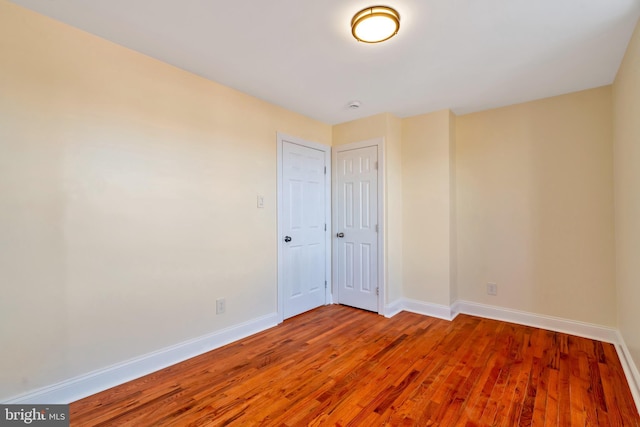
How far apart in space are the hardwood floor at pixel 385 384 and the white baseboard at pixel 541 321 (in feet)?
0.33

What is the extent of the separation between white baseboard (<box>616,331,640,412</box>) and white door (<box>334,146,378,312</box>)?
2076 mm

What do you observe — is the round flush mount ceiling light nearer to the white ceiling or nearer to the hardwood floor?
the white ceiling

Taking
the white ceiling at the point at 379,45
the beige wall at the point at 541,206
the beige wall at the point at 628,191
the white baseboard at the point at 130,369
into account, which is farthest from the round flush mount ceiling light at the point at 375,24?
the white baseboard at the point at 130,369

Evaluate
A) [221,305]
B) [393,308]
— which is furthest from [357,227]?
[221,305]

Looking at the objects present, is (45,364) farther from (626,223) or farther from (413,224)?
(626,223)

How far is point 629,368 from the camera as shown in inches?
81.4

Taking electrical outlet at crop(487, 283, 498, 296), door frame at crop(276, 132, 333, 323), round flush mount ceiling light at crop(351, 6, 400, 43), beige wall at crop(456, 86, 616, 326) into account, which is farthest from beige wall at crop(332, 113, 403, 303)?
round flush mount ceiling light at crop(351, 6, 400, 43)

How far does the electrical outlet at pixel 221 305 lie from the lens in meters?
2.62

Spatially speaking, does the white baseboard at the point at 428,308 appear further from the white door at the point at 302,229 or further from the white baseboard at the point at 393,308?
the white door at the point at 302,229

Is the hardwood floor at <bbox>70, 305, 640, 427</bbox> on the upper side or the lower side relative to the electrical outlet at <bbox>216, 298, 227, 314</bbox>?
lower

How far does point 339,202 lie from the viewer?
379cm

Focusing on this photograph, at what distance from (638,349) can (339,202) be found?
2.85 meters

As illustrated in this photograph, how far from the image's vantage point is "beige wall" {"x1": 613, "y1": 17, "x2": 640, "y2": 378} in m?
1.88

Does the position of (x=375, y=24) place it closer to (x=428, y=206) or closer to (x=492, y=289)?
(x=428, y=206)
